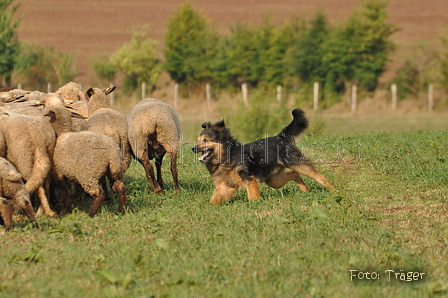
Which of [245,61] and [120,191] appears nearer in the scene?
[120,191]

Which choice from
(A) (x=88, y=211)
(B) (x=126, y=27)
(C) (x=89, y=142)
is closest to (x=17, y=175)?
(C) (x=89, y=142)

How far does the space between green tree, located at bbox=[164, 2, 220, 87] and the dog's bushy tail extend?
32.8 metres

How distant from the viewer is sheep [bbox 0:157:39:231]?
6.55 meters

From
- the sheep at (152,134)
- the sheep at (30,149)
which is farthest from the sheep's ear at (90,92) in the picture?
the sheep at (30,149)

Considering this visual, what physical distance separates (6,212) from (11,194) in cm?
22

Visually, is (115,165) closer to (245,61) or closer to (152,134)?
(152,134)

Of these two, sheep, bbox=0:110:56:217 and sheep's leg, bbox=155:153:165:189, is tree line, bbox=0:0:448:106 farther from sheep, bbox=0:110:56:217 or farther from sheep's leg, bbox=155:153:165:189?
sheep, bbox=0:110:56:217

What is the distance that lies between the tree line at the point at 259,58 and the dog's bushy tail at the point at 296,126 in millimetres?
24647

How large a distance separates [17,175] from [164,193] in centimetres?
292

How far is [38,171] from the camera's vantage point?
704 cm

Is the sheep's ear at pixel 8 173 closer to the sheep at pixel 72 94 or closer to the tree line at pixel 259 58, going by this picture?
the sheep at pixel 72 94

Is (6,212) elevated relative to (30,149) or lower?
lower

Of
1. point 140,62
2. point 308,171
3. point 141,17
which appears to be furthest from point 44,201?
point 141,17

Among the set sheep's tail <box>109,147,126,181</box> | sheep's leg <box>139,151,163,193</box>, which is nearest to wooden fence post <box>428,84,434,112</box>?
sheep's leg <box>139,151,163,193</box>
